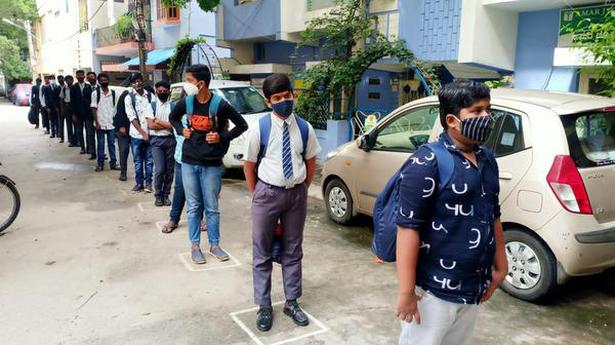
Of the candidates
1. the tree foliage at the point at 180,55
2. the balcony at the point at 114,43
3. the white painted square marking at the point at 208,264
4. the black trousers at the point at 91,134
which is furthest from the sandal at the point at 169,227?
the balcony at the point at 114,43

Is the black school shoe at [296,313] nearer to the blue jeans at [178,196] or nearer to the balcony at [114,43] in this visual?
the blue jeans at [178,196]

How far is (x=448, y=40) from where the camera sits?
30.2 feet

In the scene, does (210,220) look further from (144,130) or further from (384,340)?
(144,130)

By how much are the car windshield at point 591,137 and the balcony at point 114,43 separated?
20.1 m

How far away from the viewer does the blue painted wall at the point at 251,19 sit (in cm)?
1295

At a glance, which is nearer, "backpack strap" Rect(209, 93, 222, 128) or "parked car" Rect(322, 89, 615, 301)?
"parked car" Rect(322, 89, 615, 301)

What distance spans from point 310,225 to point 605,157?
342 centimetres

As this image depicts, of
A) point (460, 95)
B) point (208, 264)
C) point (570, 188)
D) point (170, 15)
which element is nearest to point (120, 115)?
point (208, 264)

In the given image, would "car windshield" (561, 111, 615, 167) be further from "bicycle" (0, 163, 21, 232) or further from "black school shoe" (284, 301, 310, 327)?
"bicycle" (0, 163, 21, 232)

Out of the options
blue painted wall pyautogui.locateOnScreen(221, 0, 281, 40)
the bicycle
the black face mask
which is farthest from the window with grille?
the bicycle

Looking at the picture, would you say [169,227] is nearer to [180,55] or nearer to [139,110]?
[139,110]

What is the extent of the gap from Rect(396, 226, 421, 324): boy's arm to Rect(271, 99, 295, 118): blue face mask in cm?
169

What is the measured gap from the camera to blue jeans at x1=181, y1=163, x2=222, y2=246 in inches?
190

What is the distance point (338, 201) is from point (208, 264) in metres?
2.03
